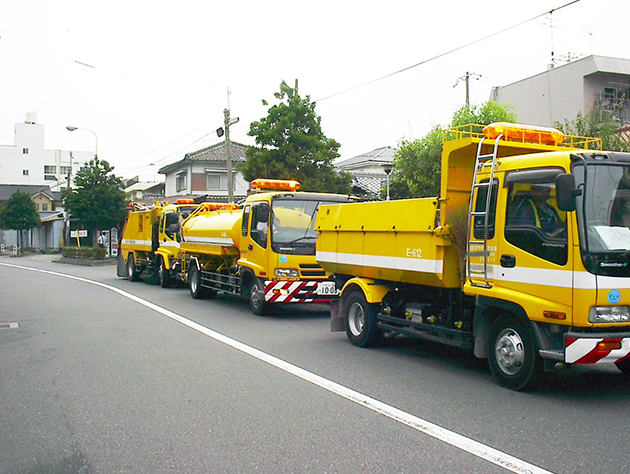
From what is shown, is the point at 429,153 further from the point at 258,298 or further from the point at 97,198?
the point at 97,198

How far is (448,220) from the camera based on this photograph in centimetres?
826

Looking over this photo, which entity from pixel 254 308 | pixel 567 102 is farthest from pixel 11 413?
pixel 567 102

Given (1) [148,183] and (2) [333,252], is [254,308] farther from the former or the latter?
(1) [148,183]

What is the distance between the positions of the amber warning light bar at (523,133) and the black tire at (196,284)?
38.0 feet

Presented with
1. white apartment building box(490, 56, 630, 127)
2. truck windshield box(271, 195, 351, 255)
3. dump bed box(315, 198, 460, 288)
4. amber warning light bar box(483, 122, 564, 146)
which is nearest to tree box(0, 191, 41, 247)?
white apartment building box(490, 56, 630, 127)

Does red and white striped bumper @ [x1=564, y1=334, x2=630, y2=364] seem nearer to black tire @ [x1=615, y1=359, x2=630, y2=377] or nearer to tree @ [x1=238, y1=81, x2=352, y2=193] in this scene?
black tire @ [x1=615, y1=359, x2=630, y2=377]

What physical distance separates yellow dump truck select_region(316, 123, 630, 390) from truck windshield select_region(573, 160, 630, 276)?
1 cm

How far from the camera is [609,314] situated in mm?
6496

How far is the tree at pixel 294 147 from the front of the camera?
25047 millimetres

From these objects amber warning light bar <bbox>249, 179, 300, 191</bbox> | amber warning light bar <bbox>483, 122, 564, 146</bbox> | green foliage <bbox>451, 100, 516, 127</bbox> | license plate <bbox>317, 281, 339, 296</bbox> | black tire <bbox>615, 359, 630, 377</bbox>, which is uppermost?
green foliage <bbox>451, 100, 516, 127</bbox>

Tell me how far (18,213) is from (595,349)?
2388 inches

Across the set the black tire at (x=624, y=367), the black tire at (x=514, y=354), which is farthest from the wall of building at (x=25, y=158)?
the black tire at (x=624, y=367)

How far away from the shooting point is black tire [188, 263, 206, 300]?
18078mm

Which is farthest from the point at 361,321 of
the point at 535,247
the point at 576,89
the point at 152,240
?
the point at 576,89
